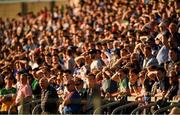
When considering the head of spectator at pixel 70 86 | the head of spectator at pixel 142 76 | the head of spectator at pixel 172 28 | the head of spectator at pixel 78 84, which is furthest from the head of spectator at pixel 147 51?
the head of spectator at pixel 70 86

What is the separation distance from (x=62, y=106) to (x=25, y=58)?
6.73 m

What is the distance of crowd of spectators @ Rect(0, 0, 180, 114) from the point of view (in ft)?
56.5

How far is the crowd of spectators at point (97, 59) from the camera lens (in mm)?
17234

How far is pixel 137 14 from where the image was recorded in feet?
85.1

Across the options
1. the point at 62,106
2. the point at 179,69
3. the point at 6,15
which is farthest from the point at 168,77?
the point at 6,15

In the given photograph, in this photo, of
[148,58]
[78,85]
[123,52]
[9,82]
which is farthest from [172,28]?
[9,82]

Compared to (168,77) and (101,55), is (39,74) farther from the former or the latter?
(168,77)

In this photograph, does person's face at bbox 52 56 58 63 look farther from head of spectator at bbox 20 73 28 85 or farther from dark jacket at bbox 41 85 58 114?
dark jacket at bbox 41 85 58 114

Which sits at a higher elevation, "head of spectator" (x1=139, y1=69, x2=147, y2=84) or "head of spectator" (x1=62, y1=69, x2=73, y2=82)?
"head of spectator" (x1=62, y1=69, x2=73, y2=82)

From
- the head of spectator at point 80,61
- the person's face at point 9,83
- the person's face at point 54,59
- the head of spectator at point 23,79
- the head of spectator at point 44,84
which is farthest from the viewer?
the person's face at point 54,59

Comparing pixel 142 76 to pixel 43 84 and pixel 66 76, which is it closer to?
pixel 66 76

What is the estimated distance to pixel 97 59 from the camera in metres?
20.5

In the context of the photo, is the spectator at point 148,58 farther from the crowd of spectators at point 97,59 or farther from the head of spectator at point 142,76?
the head of spectator at point 142,76

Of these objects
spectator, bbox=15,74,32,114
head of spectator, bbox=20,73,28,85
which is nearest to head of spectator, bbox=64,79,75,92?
spectator, bbox=15,74,32,114
